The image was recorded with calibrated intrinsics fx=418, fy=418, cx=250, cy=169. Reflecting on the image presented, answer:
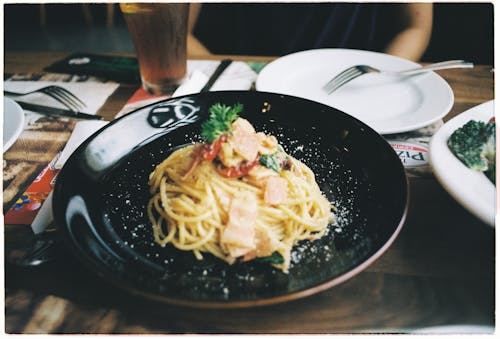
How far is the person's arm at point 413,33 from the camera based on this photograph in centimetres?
267

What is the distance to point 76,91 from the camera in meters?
1.96

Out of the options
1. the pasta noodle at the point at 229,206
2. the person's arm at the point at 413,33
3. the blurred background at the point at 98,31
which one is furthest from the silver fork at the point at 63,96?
the blurred background at the point at 98,31

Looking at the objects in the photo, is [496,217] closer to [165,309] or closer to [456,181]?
[456,181]

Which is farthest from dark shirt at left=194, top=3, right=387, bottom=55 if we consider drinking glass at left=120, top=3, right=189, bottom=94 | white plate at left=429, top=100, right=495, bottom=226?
white plate at left=429, top=100, right=495, bottom=226

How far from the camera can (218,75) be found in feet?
6.67


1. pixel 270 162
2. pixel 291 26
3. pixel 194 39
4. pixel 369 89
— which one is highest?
pixel 270 162

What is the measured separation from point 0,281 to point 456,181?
46.2 inches

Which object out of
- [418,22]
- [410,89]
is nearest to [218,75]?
[410,89]

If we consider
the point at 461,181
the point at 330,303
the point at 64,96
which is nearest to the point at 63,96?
the point at 64,96

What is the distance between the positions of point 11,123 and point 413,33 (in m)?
2.39

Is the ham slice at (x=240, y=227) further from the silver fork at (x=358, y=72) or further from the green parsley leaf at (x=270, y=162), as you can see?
the silver fork at (x=358, y=72)

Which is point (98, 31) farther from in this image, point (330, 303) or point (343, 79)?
point (330, 303)

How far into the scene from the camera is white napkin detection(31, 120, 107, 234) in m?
1.17

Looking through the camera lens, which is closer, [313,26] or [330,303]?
[330,303]
